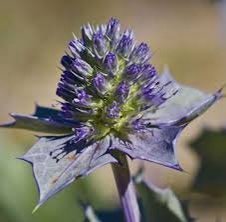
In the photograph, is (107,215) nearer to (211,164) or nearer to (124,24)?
(211,164)

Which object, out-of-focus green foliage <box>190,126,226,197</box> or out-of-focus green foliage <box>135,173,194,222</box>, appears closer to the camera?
out-of-focus green foliage <box>135,173,194,222</box>

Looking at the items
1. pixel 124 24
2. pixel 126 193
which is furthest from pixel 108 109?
pixel 124 24

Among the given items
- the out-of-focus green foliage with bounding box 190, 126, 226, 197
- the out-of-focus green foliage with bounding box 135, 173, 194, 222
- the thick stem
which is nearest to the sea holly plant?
the thick stem

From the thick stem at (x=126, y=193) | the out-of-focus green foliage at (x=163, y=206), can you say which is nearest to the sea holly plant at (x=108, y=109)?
the thick stem at (x=126, y=193)

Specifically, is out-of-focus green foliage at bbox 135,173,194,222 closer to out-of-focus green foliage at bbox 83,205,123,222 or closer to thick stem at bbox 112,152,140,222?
out-of-focus green foliage at bbox 83,205,123,222

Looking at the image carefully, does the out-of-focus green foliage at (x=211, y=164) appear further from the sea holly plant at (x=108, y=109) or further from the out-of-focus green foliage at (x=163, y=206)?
the sea holly plant at (x=108, y=109)

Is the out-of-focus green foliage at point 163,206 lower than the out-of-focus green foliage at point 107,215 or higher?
higher

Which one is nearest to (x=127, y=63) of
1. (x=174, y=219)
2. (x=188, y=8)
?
(x=174, y=219)
